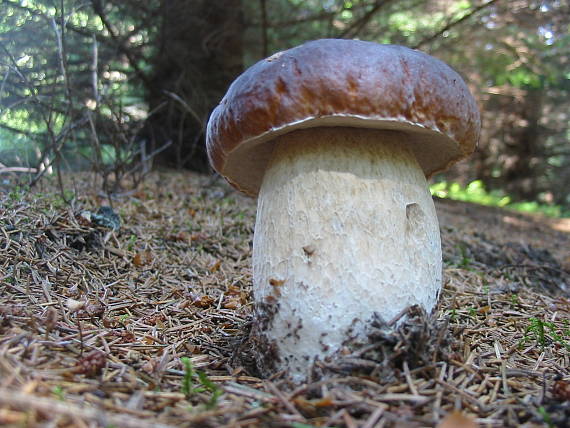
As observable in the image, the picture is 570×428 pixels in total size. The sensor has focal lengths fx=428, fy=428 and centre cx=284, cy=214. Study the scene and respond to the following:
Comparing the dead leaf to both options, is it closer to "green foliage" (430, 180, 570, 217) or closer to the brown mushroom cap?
the brown mushroom cap

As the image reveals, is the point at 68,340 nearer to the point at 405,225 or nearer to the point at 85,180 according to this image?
the point at 405,225

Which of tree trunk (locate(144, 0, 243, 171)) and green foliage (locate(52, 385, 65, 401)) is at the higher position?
tree trunk (locate(144, 0, 243, 171))

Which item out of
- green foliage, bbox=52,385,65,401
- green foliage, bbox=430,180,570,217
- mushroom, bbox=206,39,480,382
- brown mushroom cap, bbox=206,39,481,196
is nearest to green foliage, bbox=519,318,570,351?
mushroom, bbox=206,39,480,382

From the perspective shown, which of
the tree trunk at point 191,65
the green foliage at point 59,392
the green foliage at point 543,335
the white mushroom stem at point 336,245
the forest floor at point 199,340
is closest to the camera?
the green foliage at point 59,392

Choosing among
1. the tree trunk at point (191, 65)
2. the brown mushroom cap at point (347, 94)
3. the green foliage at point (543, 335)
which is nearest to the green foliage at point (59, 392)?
the brown mushroom cap at point (347, 94)

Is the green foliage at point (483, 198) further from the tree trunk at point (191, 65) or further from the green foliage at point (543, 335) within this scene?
the green foliage at point (543, 335)

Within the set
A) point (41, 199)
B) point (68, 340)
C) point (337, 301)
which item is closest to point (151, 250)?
point (41, 199)
